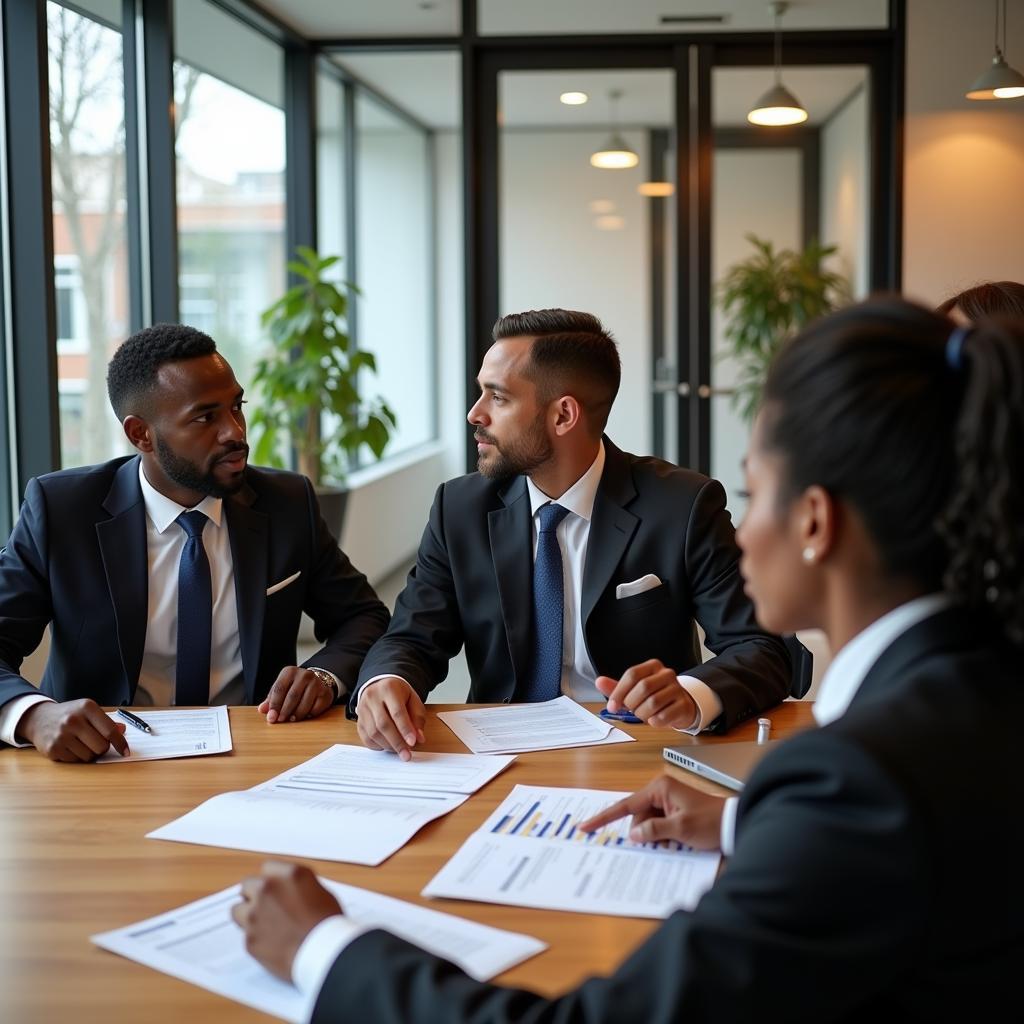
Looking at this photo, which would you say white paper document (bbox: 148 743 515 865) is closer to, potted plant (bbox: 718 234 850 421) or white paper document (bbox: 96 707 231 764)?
white paper document (bbox: 96 707 231 764)

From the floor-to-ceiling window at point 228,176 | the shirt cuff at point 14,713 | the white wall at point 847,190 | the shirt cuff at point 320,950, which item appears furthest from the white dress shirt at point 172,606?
the white wall at point 847,190

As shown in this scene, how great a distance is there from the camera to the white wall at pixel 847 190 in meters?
5.52

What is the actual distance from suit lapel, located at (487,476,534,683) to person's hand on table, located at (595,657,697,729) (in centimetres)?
50

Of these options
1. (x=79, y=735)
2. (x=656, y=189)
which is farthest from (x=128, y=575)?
(x=656, y=189)

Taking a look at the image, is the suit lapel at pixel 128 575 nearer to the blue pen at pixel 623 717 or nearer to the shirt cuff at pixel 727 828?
the blue pen at pixel 623 717

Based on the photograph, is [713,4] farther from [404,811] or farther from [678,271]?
[404,811]

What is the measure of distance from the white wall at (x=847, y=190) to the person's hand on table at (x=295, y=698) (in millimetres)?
4143

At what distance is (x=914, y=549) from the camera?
3.04 feet

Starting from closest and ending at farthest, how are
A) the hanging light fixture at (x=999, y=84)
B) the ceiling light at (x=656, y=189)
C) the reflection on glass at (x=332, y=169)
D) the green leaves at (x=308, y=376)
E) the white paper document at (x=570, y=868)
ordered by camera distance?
1. the white paper document at (x=570, y=868)
2. the hanging light fixture at (x=999, y=84)
3. the green leaves at (x=308, y=376)
4. the ceiling light at (x=656, y=189)
5. the reflection on glass at (x=332, y=169)

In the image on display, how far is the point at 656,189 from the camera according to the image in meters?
5.62

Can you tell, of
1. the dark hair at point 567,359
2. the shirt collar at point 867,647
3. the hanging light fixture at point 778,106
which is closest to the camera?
the shirt collar at point 867,647

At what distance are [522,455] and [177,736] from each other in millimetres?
882

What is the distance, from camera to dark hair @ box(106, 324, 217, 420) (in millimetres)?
2482

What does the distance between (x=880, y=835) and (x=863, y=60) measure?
5331 mm
